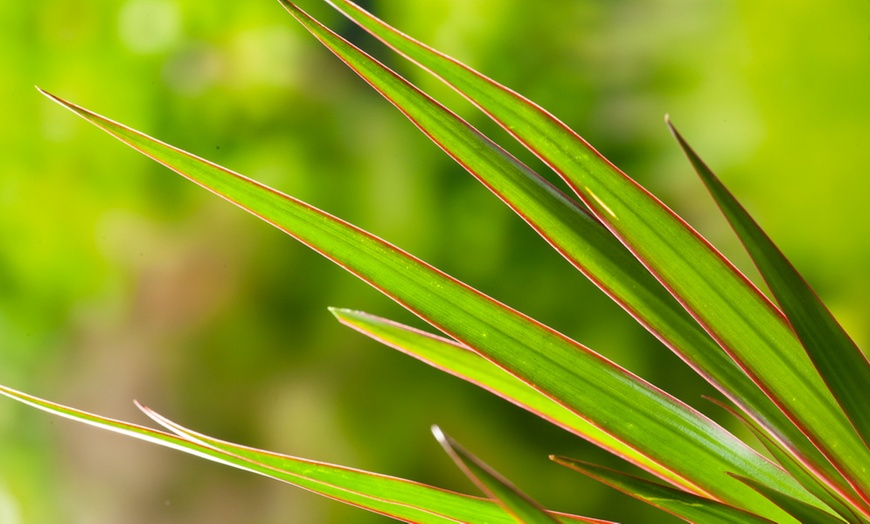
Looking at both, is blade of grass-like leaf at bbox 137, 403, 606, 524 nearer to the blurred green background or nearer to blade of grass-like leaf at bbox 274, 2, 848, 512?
blade of grass-like leaf at bbox 274, 2, 848, 512

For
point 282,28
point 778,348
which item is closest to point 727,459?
point 778,348

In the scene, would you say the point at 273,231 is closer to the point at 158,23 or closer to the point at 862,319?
the point at 158,23

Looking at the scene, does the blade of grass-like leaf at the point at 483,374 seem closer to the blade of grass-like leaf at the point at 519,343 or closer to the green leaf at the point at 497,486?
the blade of grass-like leaf at the point at 519,343

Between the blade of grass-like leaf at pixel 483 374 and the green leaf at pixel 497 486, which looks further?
the blade of grass-like leaf at pixel 483 374

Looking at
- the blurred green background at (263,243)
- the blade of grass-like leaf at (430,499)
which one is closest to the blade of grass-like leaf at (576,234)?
the blade of grass-like leaf at (430,499)

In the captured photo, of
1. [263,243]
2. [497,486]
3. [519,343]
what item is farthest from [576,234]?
[263,243]

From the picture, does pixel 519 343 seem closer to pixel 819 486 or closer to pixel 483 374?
pixel 483 374
